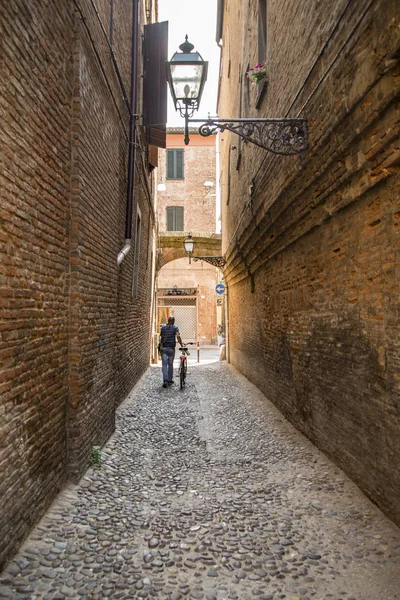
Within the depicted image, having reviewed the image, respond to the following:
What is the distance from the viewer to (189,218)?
85.9 feet

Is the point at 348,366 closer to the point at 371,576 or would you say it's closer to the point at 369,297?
the point at 369,297

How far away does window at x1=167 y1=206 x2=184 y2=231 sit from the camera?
85.5 ft

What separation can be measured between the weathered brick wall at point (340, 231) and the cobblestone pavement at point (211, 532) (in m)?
0.40

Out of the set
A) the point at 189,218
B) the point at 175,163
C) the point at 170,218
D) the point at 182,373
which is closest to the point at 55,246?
the point at 182,373

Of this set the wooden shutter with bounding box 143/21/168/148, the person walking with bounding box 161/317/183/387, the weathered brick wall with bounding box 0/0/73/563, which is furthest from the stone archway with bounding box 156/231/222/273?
the weathered brick wall with bounding box 0/0/73/563

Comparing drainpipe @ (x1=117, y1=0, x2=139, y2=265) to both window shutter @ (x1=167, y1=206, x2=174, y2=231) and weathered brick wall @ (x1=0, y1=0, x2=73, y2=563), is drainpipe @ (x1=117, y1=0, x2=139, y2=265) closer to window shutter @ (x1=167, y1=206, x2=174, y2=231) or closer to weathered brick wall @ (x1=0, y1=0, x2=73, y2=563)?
weathered brick wall @ (x1=0, y1=0, x2=73, y2=563)

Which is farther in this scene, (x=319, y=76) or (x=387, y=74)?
(x=319, y=76)

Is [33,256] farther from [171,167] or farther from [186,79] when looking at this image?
[171,167]

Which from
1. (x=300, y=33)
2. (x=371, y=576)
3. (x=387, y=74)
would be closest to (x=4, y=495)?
(x=371, y=576)

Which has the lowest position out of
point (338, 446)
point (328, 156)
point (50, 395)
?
point (338, 446)

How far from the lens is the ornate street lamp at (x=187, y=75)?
4.91 metres

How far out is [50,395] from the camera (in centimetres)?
337

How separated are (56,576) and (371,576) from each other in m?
1.84

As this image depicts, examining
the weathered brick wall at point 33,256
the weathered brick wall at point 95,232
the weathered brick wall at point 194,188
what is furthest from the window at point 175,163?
the weathered brick wall at point 33,256
